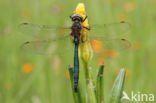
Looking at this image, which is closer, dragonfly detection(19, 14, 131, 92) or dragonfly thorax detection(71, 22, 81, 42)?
dragonfly thorax detection(71, 22, 81, 42)

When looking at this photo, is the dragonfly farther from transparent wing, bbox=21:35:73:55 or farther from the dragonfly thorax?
the dragonfly thorax

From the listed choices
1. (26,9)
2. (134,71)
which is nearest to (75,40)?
(134,71)

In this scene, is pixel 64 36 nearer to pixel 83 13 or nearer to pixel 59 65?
pixel 83 13

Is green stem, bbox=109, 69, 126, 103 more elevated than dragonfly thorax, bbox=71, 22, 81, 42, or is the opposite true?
dragonfly thorax, bbox=71, 22, 81, 42

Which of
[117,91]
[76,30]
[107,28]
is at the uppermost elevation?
[107,28]

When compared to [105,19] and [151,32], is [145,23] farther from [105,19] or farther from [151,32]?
[105,19]

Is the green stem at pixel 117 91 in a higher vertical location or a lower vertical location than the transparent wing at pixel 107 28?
lower

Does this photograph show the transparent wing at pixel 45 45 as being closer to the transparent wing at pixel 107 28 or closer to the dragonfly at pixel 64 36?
the dragonfly at pixel 64 36

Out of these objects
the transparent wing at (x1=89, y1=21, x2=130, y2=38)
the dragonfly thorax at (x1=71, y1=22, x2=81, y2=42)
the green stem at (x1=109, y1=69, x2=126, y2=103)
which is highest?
the transparent wing at (x1=89, y1=21, x2=130, y2=38)

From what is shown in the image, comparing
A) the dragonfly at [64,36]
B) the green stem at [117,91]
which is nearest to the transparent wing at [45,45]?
the dragonfly at [64,36]

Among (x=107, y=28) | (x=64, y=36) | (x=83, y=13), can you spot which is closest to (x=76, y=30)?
(x=83, y=13)

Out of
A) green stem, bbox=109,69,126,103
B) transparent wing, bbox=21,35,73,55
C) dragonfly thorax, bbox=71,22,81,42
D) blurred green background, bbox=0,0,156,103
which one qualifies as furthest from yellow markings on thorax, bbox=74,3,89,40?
blurred green background, bbox=0,0,156,103
